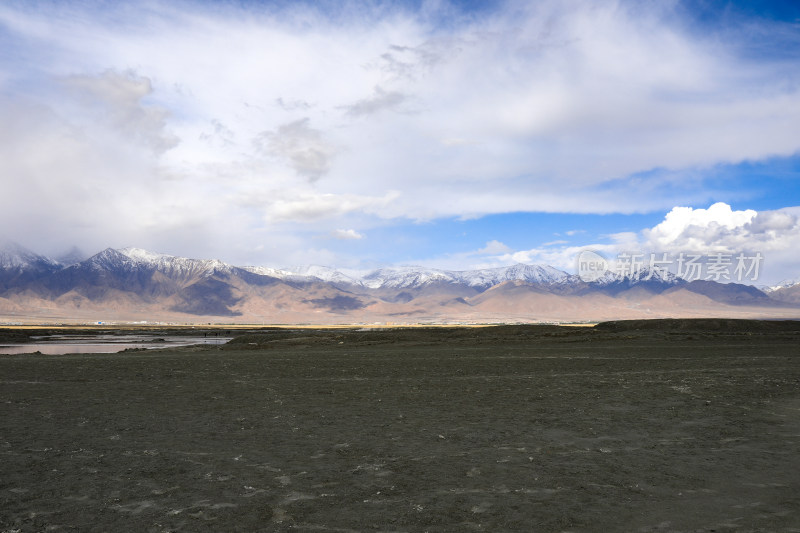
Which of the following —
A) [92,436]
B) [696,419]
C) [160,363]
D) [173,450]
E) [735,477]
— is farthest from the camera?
[160,363]

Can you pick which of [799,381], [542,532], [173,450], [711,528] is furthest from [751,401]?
[173,450]

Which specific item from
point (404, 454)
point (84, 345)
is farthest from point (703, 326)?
point (84, 345)

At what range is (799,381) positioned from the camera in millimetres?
22656

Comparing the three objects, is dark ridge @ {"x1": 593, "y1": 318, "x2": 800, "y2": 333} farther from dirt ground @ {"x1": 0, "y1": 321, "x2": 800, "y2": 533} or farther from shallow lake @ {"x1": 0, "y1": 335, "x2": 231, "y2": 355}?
shallow lake @ {"x1": 0, "y1": 335, "x2": 231, "y2": 355}

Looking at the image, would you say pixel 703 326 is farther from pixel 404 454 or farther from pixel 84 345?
pixel 84 345

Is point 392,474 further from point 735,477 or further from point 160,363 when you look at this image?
point 160,363

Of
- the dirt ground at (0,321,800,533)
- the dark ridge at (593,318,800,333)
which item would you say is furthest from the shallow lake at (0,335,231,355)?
the dark ridge at (593,318,800,333)

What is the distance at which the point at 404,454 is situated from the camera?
10922 mm

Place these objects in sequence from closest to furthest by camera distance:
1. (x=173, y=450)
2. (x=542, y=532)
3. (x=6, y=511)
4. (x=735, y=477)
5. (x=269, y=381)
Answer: (x=542, y=532) → (x=6, y=511) → (x=735, y=477) → (x=173, y=450) → (x=269, y=381)

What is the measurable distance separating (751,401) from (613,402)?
13.8ft

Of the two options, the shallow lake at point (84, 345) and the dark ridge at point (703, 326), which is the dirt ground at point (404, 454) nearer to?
the shallow lake at point (84, 345)

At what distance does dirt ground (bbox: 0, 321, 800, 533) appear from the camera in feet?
24.5

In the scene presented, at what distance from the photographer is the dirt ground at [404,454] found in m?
7.46

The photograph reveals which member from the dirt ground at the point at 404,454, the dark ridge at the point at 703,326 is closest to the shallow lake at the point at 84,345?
the dirt ground at the point at 404,454
